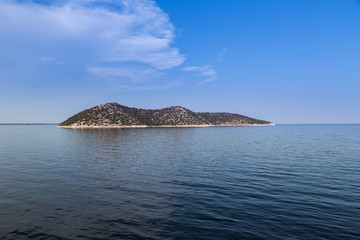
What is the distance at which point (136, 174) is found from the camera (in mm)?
27469

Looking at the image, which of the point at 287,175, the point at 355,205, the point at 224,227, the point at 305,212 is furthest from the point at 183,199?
the point at 287,175

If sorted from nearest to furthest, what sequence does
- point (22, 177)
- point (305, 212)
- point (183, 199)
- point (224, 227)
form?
point (224, 227) < point (305, 212) < point (183, 199) < point (22, 177)

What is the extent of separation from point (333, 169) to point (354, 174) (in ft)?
10.6

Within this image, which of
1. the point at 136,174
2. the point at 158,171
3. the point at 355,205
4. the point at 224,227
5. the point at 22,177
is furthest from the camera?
the point at 158,171

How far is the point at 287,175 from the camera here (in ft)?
88.4

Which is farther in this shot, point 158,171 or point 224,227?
point 158,171

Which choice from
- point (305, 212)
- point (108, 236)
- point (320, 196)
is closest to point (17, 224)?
point (108, 236)

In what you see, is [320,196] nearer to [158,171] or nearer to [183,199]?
[183,199]

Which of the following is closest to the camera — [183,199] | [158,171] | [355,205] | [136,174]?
[355,205]

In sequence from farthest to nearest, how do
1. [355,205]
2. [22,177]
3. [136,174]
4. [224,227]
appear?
[136,174] < [22,177] < [355,205] < [224,227]

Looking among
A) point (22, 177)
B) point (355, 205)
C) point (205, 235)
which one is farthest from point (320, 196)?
point (22, 177)

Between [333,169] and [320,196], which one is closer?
[320,196]

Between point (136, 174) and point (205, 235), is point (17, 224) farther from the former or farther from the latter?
point (136, 174)

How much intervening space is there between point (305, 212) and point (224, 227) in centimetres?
695
